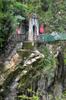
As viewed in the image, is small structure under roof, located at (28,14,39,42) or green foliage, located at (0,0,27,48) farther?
small structure under roof, located at (28,14,39,42)

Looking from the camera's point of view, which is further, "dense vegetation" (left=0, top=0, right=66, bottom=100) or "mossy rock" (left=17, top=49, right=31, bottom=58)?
"mossy rock" (left=17, top=49, right=31, bottom=58)

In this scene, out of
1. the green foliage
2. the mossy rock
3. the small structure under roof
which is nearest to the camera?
the green foliage

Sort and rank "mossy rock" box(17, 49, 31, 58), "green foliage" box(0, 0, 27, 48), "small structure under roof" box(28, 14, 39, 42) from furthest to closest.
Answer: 1. "small structure under roof" box(28, 14, 39, 42)
2. "mossy rock" box(17, 49, 31, 58)
3. "green foliage" box(0, 0, 27, 48)

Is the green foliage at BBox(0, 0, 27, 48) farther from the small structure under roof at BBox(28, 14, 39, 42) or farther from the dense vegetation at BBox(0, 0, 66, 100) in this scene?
the small structure under roof at BBox(28, 14, 39, 42)

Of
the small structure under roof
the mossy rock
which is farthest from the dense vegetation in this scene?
the mossy rock

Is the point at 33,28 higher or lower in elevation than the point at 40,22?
lower

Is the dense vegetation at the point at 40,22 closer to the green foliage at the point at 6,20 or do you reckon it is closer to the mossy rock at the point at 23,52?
the green foliage at the point at 6,20

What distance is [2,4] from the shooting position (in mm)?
18219

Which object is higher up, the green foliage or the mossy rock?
the green foliage

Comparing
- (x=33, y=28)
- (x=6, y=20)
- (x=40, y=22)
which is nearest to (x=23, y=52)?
(x=6, y=20)

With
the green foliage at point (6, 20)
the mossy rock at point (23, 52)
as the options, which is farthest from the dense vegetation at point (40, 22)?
the mossy rock at point (23, 52)

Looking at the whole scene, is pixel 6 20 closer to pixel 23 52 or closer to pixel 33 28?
→ pixel 23 52

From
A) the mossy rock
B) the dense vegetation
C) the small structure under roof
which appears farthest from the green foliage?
the small structure under roof

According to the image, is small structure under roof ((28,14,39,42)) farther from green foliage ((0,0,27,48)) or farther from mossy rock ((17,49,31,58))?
green foliage ((0,0,27,48))
